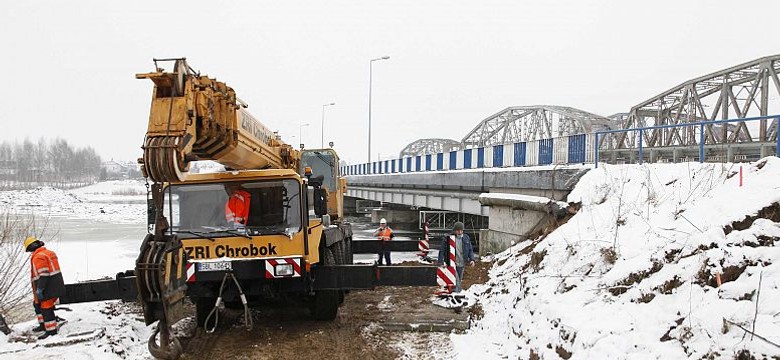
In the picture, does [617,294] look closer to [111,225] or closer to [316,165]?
[316,165]

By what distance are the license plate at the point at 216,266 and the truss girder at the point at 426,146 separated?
6894cm

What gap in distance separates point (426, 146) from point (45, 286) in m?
78.1

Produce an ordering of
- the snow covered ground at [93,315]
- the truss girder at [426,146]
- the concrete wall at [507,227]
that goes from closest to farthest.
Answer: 1. the snow covered ground at [93,315]
2. the concrete wall at [507,227]
3. the truss girder at [426,146]

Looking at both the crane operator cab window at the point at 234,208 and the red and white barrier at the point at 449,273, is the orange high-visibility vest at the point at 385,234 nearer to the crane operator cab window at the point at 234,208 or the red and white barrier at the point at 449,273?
the red and white barrier at the point at 449,273

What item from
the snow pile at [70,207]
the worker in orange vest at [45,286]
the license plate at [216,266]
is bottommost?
the snow pile at [70,207]

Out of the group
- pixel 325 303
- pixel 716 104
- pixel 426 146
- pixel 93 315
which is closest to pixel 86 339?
pixel 93 315

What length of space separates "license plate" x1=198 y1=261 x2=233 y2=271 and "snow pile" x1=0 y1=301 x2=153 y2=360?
1258 mm

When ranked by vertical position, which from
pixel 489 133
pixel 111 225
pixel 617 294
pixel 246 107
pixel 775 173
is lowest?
pixel 111 225

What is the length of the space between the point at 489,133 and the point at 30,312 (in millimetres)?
56988

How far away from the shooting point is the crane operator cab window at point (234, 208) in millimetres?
7230

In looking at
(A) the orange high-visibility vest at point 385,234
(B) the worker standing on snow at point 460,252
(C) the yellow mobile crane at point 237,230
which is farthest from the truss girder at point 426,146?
(C) the yellow mobile crane at point 237,230

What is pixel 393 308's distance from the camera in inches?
367

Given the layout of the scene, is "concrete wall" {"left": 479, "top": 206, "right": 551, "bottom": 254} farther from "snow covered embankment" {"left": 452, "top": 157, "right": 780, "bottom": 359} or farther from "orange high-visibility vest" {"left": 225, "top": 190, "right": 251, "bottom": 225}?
"orange high-visibility vest" {"left": 225, "top": 190, "right": 251, "bottom": 225}

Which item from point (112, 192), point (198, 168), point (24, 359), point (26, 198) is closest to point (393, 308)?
point (198, 168)
